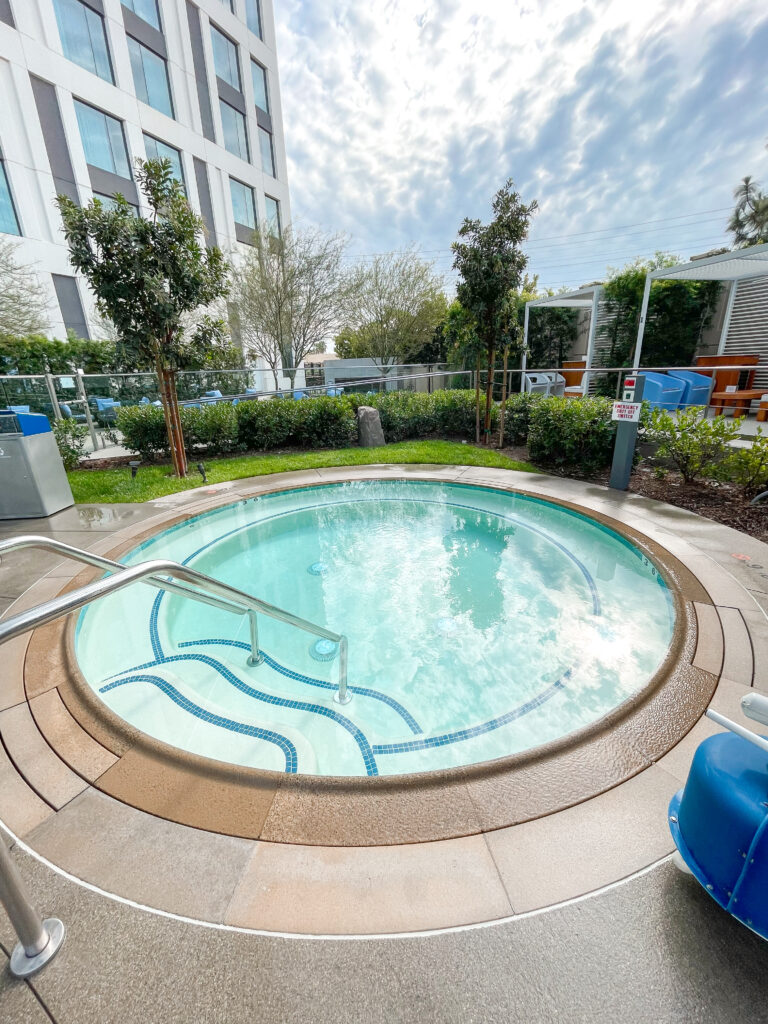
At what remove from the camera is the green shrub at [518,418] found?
8.55 metres

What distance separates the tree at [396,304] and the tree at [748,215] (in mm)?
23976

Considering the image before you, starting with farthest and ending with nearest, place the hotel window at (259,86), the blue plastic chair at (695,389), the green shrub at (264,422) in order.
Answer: the hotel window at (259,86) < the blue plastic chair at (695,389) < the green shrub at (264,422)

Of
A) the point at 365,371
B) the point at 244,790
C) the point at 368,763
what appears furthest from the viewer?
the point at 365,371

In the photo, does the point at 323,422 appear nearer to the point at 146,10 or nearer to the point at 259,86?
the point at 146,10

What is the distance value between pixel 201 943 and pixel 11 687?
6.46 ft

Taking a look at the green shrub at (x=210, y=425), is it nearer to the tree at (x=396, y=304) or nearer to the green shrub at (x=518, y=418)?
the green shrub at (x=518, y=418)

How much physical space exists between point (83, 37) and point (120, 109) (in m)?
1.93

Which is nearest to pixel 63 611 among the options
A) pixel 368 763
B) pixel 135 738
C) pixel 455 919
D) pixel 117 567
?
pixel 117 567

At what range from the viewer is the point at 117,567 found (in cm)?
220

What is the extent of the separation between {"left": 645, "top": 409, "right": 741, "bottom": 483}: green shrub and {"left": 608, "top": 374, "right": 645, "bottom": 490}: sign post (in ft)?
1.34

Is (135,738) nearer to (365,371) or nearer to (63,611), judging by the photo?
(63,611)

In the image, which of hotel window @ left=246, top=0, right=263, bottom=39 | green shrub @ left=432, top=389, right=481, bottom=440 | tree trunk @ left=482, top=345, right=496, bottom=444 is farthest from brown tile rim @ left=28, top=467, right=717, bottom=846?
hotel window @ left=246, top=0, right=263, bottom=39

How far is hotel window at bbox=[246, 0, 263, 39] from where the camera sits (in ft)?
67.5

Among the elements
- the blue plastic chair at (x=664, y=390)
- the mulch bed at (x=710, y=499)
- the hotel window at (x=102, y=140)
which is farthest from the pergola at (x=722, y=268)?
the hotel window at (x=102, y=140)
